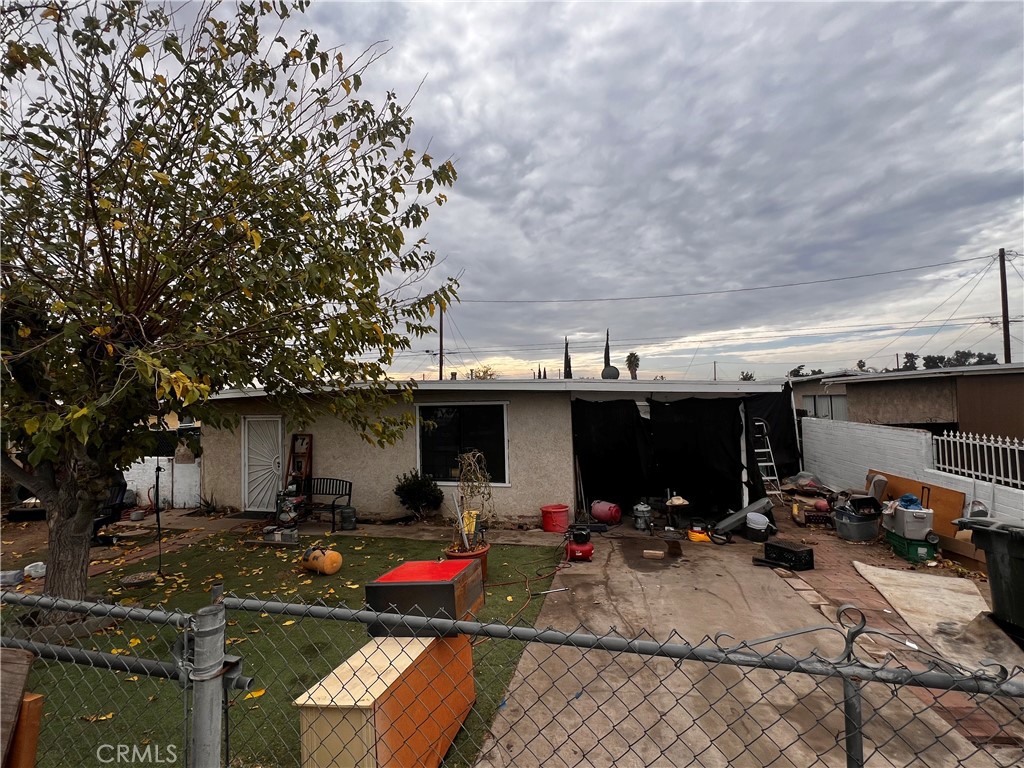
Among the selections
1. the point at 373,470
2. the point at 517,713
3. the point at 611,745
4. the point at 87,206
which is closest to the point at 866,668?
the point at 611,745

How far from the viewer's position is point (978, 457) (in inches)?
272

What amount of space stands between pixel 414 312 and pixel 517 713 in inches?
141

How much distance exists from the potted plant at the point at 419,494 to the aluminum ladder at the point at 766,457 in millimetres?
6508

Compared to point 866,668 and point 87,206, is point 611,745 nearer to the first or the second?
point 866,668

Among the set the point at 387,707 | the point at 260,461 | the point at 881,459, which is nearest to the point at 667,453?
the point at 881,459

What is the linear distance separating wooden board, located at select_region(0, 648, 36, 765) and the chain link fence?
13cm

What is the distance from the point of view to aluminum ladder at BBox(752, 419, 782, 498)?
399 inches

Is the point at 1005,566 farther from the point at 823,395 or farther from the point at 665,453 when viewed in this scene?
the point at 823,395

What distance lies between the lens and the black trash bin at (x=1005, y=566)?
4.06 metres

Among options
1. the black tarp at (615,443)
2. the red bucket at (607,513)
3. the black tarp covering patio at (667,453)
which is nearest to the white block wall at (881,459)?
the black tarp covering patio at (667,453)

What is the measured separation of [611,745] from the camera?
2902 mm

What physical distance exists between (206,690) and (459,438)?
7.48 metres

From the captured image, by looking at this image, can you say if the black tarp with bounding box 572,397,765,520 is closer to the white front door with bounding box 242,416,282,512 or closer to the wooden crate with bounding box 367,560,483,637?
the white front door with bounding box 242,416,282,512

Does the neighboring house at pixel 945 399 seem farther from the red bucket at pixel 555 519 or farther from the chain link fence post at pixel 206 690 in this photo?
the chain link fence post at pixel 206 690
